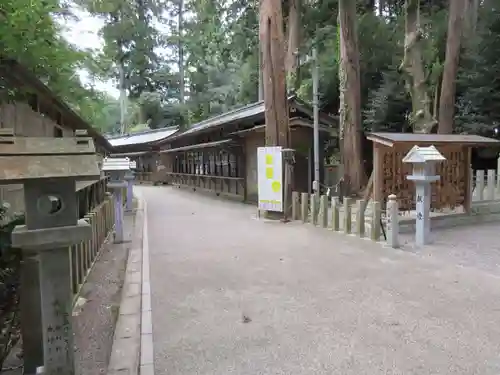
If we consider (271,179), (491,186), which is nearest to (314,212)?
(271,179)

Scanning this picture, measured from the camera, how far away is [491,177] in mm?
12000

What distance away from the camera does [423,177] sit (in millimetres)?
7766

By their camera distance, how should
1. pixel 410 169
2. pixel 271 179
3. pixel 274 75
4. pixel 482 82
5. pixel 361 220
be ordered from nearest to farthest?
pixel 361 220, pixel 410 169, pixel 271 179, pixel 274 75, pixel 482 82

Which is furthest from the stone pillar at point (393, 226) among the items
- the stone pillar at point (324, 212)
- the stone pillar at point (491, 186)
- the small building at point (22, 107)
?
the small building at point (22, 107)

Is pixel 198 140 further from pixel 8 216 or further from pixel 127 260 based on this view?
pixel 8 216

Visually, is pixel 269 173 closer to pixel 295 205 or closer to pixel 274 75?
pixel 295 205

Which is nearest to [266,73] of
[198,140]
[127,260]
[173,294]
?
[127,260]

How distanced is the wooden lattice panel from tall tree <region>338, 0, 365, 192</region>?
5.17 metres

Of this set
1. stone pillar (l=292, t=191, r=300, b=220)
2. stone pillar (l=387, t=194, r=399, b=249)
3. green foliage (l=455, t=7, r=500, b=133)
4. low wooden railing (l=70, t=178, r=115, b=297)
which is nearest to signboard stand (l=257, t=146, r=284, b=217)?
stone pillar (l=292, t=191, r=300, b=220)

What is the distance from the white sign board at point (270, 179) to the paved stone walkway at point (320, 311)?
3203 mm

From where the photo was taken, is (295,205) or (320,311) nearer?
(320,311)

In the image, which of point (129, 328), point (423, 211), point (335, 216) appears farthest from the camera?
point (335, 216)

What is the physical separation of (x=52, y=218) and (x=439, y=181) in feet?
31.5

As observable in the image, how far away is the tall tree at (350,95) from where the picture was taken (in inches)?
614
